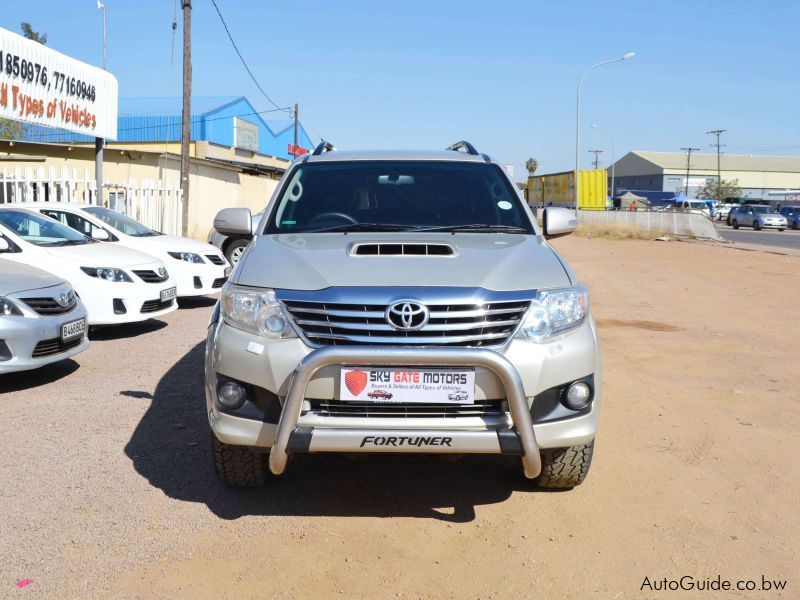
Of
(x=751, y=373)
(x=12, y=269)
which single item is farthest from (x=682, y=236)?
(x=12, y=269)

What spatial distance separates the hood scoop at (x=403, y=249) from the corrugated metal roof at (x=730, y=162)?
129m

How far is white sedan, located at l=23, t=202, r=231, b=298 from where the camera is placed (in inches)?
432

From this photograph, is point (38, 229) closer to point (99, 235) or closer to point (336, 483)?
point (99, 235)

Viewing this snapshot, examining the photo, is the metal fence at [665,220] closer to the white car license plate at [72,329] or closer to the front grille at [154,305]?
the front grille at [154,305]

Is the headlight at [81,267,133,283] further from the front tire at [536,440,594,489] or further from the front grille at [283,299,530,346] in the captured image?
the front tire at [536,440,594,489]

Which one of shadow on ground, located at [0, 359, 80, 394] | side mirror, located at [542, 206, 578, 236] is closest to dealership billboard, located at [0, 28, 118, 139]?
shadow on ground, located at [0, 359, 80, 394]

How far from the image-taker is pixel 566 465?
4.14 metres

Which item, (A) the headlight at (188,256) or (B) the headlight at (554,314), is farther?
(A) the headlight at (188,256)

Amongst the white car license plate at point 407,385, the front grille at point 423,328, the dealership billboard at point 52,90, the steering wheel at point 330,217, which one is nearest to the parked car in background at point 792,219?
the dealership billboard at point 52,90

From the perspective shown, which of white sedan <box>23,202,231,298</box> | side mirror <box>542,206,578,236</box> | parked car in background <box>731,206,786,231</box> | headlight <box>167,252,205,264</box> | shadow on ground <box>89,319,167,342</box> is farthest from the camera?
parked car in background <box>731,206,786,231</box>

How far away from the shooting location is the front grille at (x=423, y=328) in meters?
3.53

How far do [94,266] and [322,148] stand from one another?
13.8 ft

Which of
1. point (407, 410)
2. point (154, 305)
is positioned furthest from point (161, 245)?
point (407, 410)

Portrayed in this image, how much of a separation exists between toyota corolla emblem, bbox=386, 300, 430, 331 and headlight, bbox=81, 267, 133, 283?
6210 millimetres
